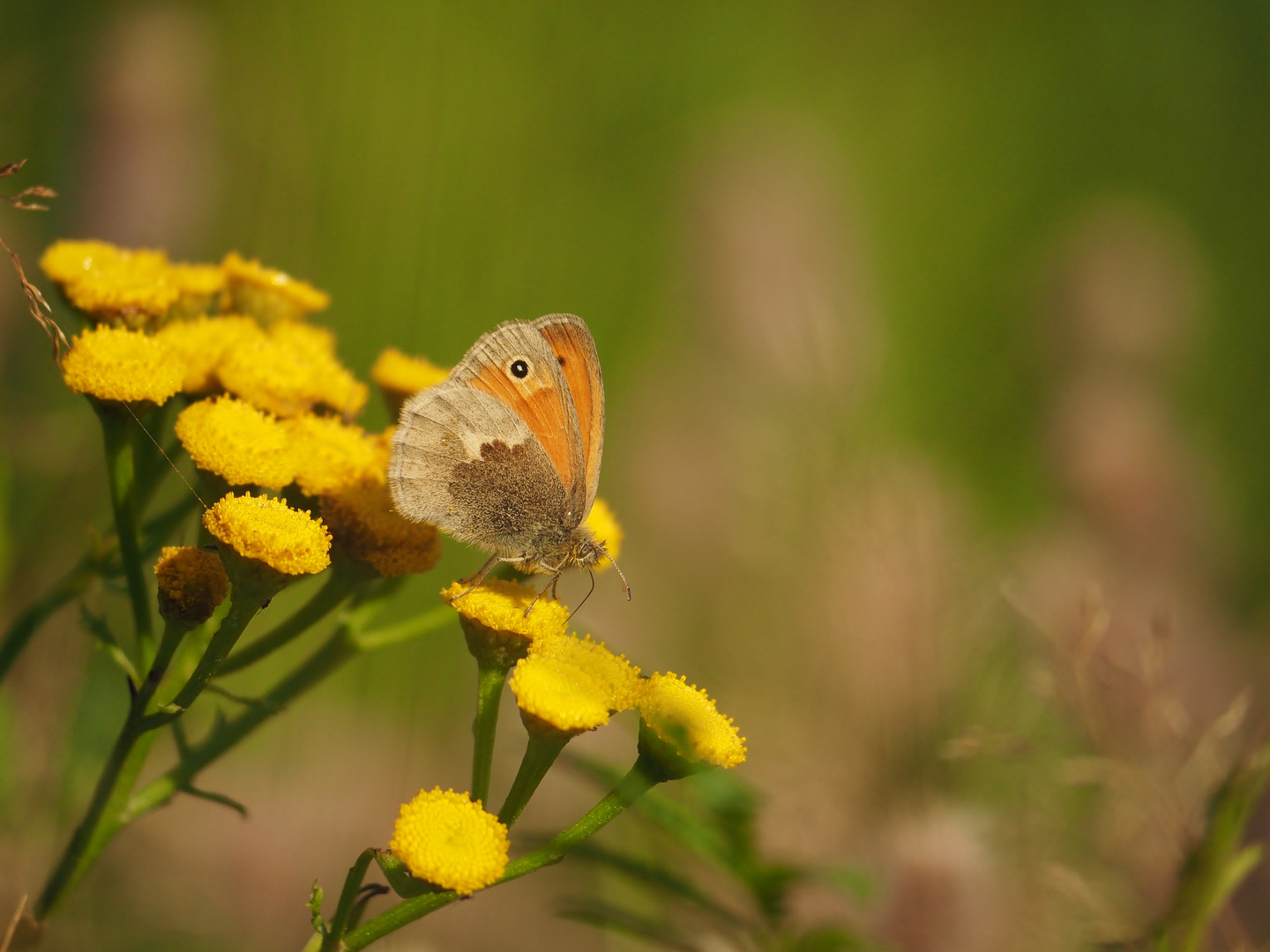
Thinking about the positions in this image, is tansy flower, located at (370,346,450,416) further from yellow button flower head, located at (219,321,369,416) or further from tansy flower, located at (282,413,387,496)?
tansy flower, located at (282,413,387,496)

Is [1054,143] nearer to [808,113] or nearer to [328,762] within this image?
[808,113]

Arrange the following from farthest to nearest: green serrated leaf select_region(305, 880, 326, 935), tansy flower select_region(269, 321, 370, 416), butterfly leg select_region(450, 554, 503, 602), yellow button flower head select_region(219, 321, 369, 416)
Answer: tansy flower select_region(269, 321, 370, 416), yellow button flower head select_region(219, 321, 369, 416), butterfly leg select_region(450, 554, 503, 602), green serrated leaf select_region(305, 880, 326, 935)

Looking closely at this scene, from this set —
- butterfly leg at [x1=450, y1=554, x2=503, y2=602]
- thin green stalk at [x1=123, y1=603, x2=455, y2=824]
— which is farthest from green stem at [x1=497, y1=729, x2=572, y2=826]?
thin green stalk at [x1=123, y1=603, x2=455, y2=824]

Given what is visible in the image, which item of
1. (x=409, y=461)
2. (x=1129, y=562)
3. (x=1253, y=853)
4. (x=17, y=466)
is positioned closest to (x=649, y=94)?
(x=1129, y=562)

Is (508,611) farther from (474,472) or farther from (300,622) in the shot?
(474,472)

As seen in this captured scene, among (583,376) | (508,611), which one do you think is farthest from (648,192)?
(508,611)
